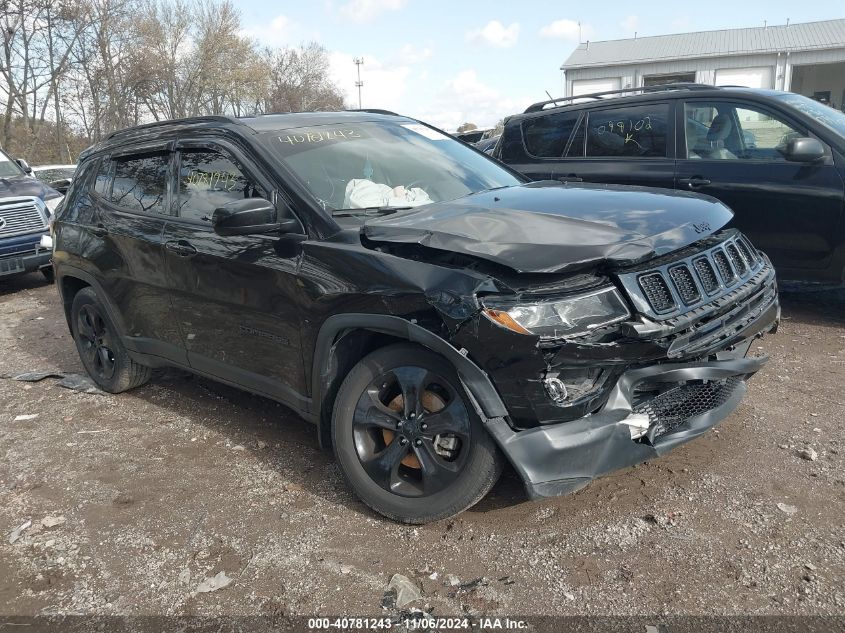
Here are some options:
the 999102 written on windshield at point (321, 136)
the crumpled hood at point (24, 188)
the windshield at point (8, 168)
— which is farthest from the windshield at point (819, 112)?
the windshield at point (8, 168)

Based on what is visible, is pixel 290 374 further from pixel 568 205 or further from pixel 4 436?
pixel 4 436

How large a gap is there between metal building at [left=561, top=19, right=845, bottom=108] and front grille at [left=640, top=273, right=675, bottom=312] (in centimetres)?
2893

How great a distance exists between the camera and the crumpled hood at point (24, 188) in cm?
940

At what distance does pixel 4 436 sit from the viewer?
4.44 metres

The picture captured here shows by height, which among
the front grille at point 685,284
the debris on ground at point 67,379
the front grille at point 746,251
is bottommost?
the debris on ground at point 67,379

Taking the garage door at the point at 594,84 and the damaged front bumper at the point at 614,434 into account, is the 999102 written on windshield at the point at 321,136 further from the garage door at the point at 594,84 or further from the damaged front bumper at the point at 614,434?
the garage door at the point at 594,84

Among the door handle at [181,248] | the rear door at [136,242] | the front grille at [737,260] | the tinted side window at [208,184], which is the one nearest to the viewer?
the front grille at [737,260]

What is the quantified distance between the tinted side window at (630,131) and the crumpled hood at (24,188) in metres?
7.83

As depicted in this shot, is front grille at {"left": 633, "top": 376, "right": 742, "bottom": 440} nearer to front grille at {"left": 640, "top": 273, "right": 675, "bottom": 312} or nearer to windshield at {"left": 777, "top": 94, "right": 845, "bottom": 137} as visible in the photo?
front grille at {"left": 640, "top": 273, "right": 675, "bottom": 312}

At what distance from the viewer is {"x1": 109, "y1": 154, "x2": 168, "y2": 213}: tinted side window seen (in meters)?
4.15

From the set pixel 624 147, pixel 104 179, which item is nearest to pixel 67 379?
pixel 104 179

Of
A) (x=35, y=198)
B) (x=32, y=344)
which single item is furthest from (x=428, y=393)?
(x=35, y=198)

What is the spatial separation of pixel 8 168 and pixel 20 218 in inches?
69.6

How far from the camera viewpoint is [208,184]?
12.6 ft
